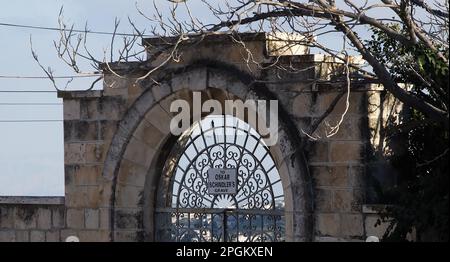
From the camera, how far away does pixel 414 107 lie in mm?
11578

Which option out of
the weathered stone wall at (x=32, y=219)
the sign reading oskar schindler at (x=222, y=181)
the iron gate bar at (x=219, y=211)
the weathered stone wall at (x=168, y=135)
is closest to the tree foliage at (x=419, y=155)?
the weathered stone wall at (x=168, y=135)

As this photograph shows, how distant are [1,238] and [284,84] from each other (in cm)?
415

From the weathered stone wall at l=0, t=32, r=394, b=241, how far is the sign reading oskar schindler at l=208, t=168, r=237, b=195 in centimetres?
63

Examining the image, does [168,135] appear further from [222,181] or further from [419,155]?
[419,155]

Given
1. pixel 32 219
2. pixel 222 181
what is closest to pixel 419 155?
pixel 222 181

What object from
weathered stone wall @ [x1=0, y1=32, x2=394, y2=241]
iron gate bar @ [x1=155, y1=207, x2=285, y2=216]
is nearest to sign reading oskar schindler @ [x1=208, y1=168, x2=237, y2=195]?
iron gate bar @ [x1=155, y1=207, x2=285, y2=216]

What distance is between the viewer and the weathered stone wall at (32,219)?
14125mm

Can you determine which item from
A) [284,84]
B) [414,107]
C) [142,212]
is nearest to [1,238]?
[142,212]

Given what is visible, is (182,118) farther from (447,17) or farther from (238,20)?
(447,17)

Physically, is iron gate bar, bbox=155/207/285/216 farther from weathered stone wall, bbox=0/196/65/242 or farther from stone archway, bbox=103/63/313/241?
weathered stone wall, bbox=0/196/65/242

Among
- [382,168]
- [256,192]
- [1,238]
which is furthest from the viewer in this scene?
[1,238]

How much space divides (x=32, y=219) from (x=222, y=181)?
8.11 ft

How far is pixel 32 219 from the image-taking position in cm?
1432

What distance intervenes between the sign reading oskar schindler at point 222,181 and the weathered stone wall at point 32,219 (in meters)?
1.87
